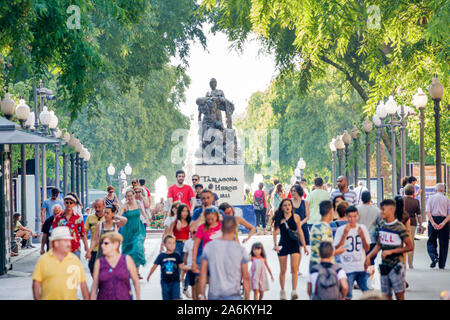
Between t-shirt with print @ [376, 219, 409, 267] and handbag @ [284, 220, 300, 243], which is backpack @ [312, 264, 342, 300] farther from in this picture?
handbag @ [284, 220, 300, 243]

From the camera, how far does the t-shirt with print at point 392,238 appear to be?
37.6ft

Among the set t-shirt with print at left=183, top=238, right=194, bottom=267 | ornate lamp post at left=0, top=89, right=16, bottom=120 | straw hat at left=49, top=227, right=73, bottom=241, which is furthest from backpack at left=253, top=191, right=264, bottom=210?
straw hat at left=49, top=227, right=73, bottom=241

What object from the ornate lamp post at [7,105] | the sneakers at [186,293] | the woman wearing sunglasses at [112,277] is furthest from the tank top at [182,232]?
the ornate lamp post at [7,105]

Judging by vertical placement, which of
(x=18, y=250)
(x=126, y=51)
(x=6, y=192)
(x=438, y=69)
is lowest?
(x=18, y=250)

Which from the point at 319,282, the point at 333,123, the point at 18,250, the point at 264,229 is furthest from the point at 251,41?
the point at 333,123

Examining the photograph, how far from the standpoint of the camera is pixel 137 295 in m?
9.00

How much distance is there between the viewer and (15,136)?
55.9 feet

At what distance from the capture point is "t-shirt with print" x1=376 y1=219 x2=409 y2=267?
11.5m

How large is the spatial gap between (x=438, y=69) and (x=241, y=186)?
1112cm

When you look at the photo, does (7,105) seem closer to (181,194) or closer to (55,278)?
(181,194)

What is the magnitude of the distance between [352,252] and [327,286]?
2546 millimetres

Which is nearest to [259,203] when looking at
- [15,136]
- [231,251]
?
[15,136]

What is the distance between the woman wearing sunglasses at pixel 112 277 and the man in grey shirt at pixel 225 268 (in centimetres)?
78

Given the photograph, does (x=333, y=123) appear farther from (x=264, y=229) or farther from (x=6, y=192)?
(x=6, y=192)
